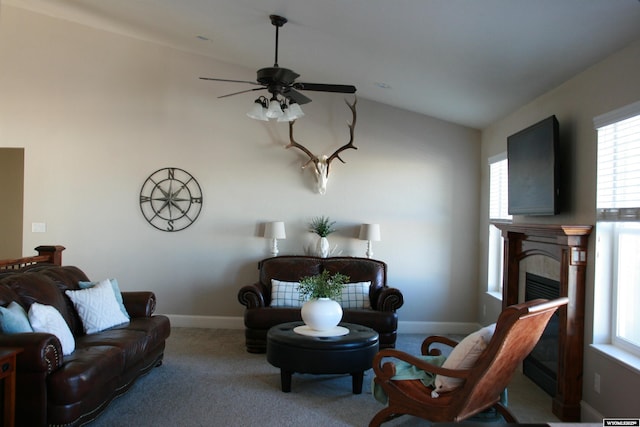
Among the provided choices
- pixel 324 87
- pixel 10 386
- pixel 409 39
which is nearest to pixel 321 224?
pixel 324 87

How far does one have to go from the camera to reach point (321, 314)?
150 inches

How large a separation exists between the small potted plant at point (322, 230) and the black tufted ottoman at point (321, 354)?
197 centimetres

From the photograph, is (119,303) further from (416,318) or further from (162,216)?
(416,318)

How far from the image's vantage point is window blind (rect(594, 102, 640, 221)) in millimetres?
2863

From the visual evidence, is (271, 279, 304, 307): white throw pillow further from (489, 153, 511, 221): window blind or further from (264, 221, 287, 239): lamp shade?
(489, 153, 511, 221): window blind

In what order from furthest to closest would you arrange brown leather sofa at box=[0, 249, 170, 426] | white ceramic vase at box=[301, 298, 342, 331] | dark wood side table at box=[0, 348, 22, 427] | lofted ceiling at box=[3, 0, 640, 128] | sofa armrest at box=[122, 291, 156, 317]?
sofa armrest at box=[122, 291, 156, 317]
white ceramic vase at box=[301, 298, 342, 331]
lofted ceiling at box=[3, 0, 640, 128]
brown leather sofa at box=[0, 249, 170, 426]
dark wood side table at box=[0, 348, 22, 427]

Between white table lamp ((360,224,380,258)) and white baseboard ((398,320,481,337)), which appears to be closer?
white table lamp ((360,224,380,258))

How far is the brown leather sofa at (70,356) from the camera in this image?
2.67 meters

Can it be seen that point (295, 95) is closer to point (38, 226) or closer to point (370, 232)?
point (370, 232)

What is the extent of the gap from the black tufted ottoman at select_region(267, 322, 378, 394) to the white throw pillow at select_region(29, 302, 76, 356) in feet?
4.72

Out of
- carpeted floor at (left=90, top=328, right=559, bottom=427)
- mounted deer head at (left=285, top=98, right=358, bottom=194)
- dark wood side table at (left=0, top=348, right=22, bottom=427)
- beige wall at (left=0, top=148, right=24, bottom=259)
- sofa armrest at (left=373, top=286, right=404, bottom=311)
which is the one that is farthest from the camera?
beige wall at (left=0, top=148, right=24, bottom=259)

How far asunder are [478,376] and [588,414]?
1178 millimetres

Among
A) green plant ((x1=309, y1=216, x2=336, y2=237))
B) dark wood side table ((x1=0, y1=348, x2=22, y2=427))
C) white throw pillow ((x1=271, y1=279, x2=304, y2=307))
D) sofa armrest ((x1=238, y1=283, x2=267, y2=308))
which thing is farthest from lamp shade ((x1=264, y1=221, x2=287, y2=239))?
dark wood side table ((x1=0, y1=348, x2=22, y2=427))

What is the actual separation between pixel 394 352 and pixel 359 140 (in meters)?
3.44
